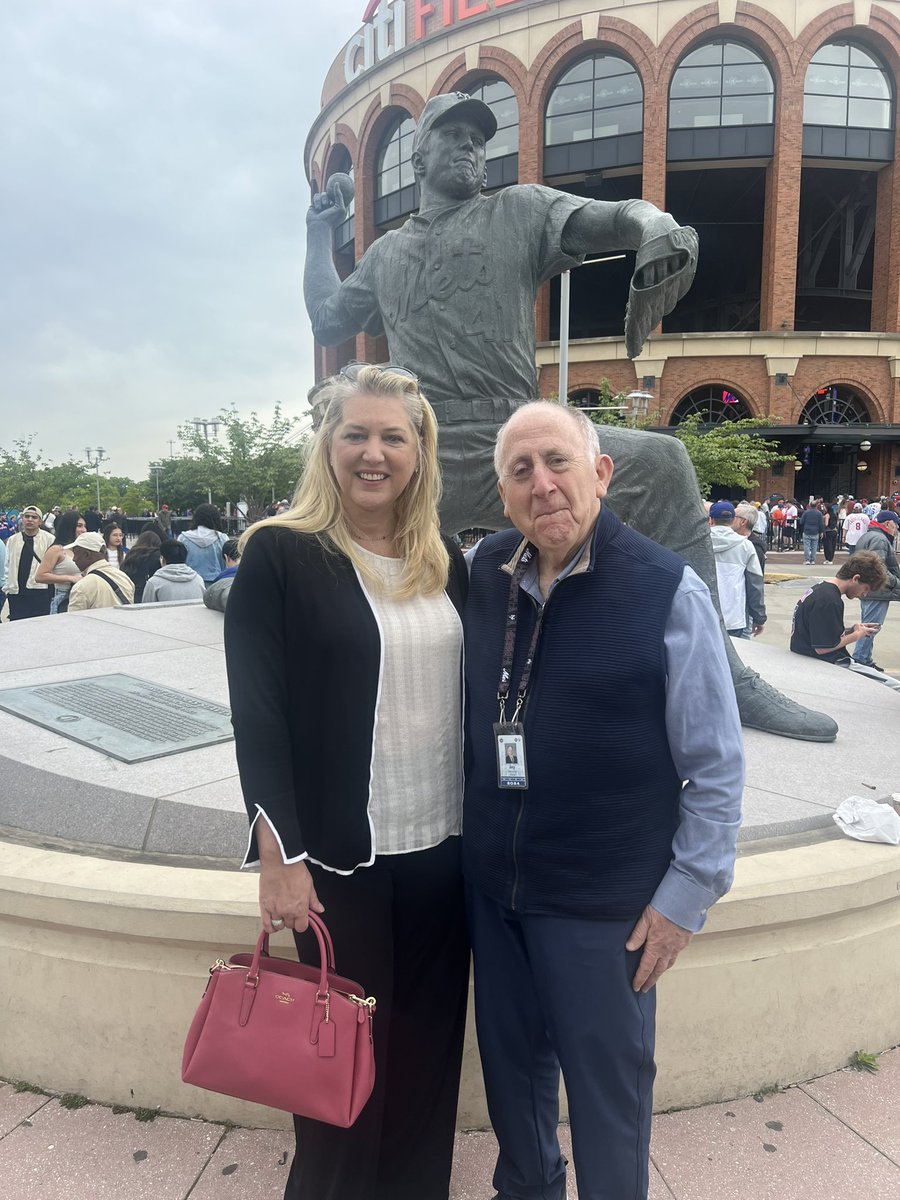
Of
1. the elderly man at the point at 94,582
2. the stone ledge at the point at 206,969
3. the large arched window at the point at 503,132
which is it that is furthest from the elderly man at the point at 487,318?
the large arched window at the point at 503,132

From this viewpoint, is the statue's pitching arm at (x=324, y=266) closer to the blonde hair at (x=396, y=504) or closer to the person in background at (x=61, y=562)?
the blonde hair at (x=396, y=504)

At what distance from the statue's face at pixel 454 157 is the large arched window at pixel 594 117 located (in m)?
27.3

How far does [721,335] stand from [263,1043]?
30.3 meters

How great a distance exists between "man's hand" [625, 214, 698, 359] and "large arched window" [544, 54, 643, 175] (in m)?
28.0

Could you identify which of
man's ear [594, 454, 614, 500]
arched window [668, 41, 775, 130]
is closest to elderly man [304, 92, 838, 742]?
man's ear [594, 454, 614, 500]

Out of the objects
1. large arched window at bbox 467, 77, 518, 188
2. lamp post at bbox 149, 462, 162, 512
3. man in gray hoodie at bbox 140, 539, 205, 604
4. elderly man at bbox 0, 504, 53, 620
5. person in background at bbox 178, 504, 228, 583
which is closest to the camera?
man in gray hoodie at bbox 140, 539, 205, 604

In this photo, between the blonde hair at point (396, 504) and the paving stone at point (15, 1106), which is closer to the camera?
the blonde hair at point (396, 504)

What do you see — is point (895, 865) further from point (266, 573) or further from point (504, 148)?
point (504, 148)

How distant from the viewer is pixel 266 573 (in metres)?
1.59

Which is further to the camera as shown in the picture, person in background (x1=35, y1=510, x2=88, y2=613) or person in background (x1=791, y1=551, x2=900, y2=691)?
person in background (x1=35, y1=510, x2=88, y2=613)

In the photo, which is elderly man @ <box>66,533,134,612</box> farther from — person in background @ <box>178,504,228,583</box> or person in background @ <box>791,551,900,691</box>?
person in background @ <box>791,551,900,691</box>

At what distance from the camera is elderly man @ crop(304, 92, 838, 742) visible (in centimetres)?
380

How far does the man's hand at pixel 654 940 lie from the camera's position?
156cm

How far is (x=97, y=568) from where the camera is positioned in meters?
7.03
